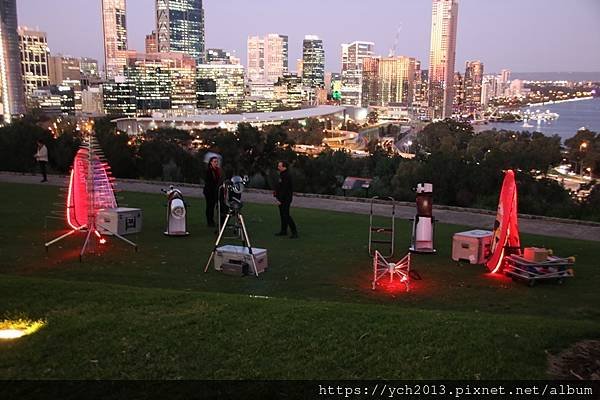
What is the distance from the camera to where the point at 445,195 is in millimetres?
20406

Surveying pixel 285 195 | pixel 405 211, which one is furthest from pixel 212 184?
pixel 405 211

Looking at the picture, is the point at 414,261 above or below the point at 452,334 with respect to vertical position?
below

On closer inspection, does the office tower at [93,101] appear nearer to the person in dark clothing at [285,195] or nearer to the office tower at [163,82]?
the office tower at [163,82]

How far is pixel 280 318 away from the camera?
17.2ft

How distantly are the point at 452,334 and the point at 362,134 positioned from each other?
350 feet

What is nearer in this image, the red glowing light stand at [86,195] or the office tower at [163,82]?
the red glowing light stand at [86,195]

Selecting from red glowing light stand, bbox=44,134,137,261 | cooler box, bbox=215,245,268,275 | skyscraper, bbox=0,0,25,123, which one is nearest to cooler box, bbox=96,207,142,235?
red glowing light stand, bbox=44,134,137,261

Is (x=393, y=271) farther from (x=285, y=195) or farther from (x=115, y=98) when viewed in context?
(x=115, y=98)

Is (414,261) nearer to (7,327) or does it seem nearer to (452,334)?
(452,334)

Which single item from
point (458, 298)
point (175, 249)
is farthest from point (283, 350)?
point (175, 249)

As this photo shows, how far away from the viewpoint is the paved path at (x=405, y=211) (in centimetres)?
1216

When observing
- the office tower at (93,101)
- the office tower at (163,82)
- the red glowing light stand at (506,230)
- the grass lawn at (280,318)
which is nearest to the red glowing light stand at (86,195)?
the grass lawn at (280,318)

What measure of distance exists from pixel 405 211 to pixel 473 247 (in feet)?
17.0

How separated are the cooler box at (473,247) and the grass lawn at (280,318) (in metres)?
0.23
